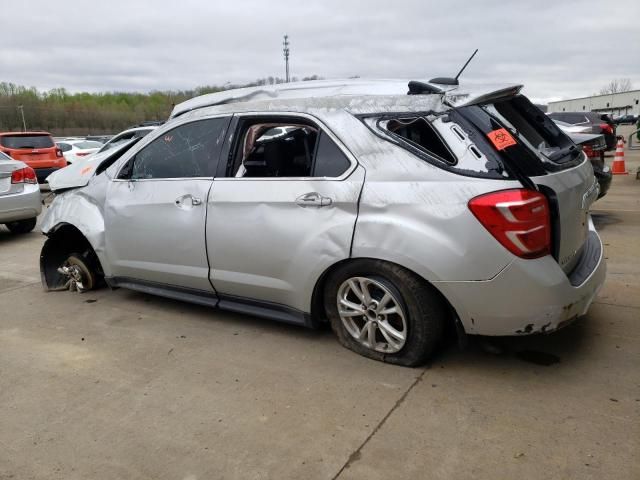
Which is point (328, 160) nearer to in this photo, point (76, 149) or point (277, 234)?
point (277, 234)

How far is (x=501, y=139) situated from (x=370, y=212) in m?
0.80

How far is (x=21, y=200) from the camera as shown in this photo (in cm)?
802

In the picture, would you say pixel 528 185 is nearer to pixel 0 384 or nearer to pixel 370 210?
pixel 370 210

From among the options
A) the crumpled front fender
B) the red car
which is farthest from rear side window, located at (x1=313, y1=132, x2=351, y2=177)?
the red car

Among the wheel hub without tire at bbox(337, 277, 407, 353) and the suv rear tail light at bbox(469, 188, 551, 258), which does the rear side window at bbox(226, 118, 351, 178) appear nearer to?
the wheel hub without tire at bbox(337, 277, 407, 353)

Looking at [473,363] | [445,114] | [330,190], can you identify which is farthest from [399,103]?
[473,363]

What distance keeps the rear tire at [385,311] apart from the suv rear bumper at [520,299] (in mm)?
160

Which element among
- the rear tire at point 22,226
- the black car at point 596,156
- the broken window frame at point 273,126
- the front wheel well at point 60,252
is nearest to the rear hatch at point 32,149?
the rear tire at point 22,226

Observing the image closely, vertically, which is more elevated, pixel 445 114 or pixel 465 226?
pixel 445 114

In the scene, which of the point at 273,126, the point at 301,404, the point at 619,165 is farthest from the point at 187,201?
the point at 619,165

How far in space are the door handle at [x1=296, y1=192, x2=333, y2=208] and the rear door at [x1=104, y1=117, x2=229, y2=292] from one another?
31.0 inches

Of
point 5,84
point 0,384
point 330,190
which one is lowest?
point 0,384

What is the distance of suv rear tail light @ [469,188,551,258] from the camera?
9.11 feet

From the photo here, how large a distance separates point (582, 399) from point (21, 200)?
25.5ft
